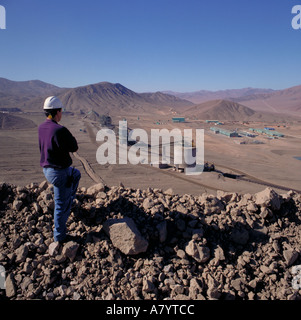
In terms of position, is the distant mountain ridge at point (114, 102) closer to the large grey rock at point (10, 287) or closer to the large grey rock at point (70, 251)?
the large grey rock at point (70, 251)

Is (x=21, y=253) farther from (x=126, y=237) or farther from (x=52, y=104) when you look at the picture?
(x=52, y=104)

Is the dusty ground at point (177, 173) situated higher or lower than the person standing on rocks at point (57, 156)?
lower

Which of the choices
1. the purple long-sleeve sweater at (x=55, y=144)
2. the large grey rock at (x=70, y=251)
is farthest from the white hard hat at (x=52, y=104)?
the large grey rock at (x=70, y=251)

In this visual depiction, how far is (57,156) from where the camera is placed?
2662 millimetres

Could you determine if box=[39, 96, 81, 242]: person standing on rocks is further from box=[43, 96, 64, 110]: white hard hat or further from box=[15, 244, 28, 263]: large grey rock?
box=[15, 244, 28, 263]: large grey rock

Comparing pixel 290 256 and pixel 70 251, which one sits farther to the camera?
pixel 290 256

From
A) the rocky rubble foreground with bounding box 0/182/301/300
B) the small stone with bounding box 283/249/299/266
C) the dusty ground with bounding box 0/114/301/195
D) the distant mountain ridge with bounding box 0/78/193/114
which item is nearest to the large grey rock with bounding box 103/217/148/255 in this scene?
the rocky rubble foreground with bounding box 0/182/301/300

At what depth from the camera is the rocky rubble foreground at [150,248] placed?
2.58 meters

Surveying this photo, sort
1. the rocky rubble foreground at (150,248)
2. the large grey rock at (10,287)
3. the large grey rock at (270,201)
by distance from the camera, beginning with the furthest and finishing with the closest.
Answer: the large grey rock at (270,201) → the rocky rubble foreground at (150,248) → the large grey rock at (10,287)

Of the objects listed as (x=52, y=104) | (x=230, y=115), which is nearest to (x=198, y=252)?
(x=52, y=104)

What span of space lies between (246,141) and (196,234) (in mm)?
28846

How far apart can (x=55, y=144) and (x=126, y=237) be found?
145 cm

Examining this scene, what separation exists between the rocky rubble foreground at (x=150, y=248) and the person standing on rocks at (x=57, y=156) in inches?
15.2

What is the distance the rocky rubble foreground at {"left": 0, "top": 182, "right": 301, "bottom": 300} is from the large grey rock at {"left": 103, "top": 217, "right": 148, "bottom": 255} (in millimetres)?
12
